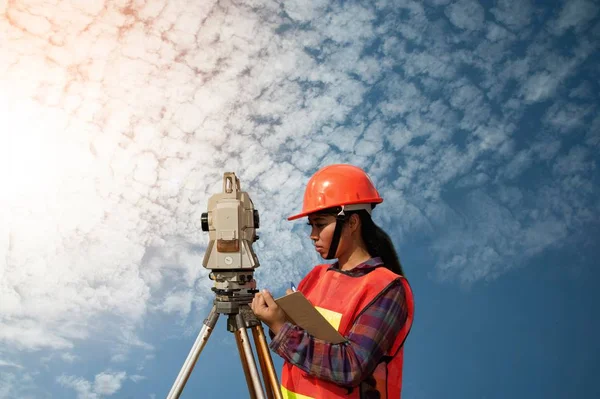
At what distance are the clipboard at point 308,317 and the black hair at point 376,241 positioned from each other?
1.53ft

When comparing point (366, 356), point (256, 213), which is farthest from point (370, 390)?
point (256, 213)

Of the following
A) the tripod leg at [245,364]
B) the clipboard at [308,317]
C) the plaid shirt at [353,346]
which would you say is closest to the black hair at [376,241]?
the plaid shirt at [353,346]

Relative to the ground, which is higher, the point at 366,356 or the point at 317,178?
the point at 317,178

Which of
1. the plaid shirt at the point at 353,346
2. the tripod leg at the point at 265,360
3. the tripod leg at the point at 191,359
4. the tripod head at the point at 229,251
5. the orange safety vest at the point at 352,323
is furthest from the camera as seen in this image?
the tripod head at the point at 229,251

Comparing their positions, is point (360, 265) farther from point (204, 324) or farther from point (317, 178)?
point (204, 324)

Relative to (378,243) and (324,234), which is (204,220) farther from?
(378,243)

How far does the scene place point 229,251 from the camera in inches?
117

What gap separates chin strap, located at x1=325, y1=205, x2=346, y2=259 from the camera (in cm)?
218

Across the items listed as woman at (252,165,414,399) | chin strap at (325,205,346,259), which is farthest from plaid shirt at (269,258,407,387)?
chin strap at (325,205,346,259)

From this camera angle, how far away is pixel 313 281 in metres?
2.48

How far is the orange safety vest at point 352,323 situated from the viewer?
198 cm

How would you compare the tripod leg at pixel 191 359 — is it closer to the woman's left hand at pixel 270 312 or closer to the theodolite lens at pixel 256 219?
the theodolite lens at pixel 256 219

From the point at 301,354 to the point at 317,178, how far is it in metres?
0.83

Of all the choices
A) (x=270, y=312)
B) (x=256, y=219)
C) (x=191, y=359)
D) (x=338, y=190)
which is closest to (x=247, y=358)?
(x=191, y=359)
